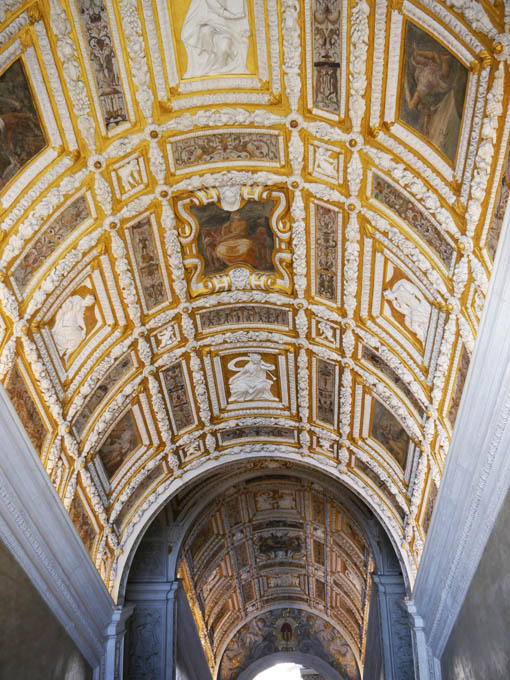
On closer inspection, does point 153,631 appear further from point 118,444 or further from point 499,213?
point 499,213

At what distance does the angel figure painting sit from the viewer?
279 inches

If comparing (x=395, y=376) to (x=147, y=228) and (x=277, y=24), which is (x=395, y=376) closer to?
(x=147, y=228)

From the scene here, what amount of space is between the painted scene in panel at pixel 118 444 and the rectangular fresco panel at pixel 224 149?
5.36m

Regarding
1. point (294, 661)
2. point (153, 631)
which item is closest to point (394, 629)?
point (153, 631)

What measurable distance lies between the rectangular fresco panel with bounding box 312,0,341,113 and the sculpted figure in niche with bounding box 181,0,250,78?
851 millimetres

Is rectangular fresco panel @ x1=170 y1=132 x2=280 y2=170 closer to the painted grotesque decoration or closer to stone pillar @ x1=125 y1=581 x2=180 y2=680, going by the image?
stone pillar @ x1=125 y1=581 x2=180 y2=680

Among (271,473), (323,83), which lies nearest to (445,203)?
(323,83)

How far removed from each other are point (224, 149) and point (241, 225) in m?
1.42

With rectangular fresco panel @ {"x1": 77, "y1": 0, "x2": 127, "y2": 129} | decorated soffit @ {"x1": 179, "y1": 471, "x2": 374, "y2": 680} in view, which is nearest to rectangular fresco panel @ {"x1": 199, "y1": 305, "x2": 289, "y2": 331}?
rectangular fresco panel @ {"x1": 77, "y1": 0, "x2": 127, "y2": 129}

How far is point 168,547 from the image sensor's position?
57.7ft

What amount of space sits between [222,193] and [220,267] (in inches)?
64.4

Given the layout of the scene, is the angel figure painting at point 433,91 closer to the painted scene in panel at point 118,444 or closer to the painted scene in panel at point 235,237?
the painted scene in panel at point 235,237

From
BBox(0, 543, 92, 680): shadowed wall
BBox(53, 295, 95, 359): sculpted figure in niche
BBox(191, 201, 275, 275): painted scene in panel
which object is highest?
BBox(191, 201, 275, 275): painted scene in panel

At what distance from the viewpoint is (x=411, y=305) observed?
10.1 meters
